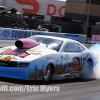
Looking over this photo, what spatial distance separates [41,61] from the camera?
6.57 meters

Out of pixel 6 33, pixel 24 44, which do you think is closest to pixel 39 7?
pixel 6 33

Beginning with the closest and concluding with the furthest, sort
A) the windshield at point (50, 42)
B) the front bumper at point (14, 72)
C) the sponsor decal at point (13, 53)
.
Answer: the front bumper at point (14, 72), the sponsor decal at point (13, 53), the windshield at point (50, 42)

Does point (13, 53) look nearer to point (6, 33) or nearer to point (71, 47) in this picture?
point (71, 47)

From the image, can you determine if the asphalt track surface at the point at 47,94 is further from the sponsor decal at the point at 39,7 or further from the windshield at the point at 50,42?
the sponsor decal at the point at 39,7

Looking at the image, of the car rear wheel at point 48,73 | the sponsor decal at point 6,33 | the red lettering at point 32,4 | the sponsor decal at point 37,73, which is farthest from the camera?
the red lettering at point 32,4

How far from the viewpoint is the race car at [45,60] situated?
6422mm

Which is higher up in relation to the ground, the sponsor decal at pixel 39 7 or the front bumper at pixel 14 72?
the sponsor decal at pixel 39 7

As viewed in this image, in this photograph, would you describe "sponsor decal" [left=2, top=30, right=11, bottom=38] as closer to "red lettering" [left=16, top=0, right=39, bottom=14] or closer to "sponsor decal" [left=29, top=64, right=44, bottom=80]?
"red lettering" [left=16, top=0, right=39, bottom=14]

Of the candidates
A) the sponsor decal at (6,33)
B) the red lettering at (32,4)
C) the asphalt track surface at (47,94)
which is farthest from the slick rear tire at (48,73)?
the red lettering at (32,4)

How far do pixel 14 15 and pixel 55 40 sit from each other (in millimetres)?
19540

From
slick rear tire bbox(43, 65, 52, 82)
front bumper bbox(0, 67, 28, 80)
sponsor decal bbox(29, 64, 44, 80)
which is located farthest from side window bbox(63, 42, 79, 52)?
front bumper bbox(0, 67, 28, 80)

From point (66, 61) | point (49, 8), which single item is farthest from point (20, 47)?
point (49, 8)

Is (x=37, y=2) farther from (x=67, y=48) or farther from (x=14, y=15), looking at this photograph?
(x=67, y=48)

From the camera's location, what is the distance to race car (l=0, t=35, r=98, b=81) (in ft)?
21.1
